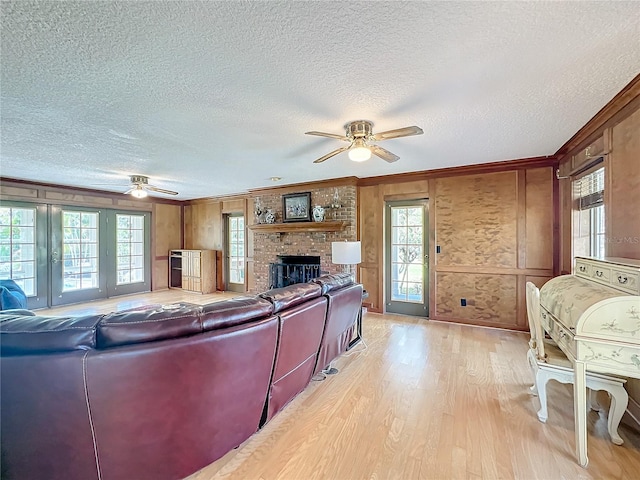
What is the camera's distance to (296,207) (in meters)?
5.52

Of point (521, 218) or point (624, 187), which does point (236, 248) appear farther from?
point (624, 187)

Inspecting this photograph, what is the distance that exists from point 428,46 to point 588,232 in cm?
325

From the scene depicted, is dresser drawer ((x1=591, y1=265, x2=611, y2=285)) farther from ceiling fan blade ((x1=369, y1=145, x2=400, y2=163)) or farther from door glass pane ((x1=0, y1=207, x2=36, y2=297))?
door glass pane ((x1=0, y1=207, x2=36, y2=297))

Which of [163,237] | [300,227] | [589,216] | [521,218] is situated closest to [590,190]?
[589,216]

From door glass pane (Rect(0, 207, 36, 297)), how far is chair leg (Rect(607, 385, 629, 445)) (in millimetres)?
7800

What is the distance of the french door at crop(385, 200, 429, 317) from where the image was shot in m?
4.59

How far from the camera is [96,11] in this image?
129 cm

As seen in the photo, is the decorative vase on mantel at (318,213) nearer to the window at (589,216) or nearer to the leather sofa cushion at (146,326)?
the window at (589,216)

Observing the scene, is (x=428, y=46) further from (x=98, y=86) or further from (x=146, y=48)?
(x=98, y=86)

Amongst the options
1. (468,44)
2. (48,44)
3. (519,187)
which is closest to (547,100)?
(468,44)

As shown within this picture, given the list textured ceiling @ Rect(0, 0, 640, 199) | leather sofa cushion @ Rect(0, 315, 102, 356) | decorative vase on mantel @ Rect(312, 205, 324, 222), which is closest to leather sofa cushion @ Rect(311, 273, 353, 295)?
textured ceiling @ Rect(0, 0, 640, 199)

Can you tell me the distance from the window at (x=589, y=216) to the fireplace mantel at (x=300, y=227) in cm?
305

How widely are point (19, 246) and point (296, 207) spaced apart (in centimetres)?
502

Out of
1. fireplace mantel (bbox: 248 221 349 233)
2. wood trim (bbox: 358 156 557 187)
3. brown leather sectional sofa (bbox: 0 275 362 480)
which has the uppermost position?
wood trim (bbox: 358 156 557 187)
